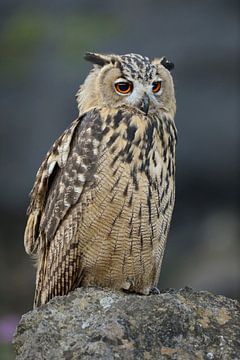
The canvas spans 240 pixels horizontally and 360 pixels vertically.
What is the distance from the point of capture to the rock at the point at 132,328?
4.51 meters

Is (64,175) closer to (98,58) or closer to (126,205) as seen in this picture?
(126,205)

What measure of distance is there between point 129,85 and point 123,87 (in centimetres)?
3

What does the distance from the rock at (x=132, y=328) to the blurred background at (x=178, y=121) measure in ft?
21.4

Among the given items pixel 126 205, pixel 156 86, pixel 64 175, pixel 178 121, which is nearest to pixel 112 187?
pixel 126 205

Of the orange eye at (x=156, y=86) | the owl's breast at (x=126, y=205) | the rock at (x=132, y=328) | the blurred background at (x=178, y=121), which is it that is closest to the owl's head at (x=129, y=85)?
the orange eye at (x=156, y=86)

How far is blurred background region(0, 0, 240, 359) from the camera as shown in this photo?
12.1m

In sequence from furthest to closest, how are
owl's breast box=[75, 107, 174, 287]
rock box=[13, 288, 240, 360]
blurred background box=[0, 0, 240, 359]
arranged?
blurred background box=[0, 0, 240, 359], owl's breast box=[75, 107, 174, 287], rock box=[13, 288, 240, 360]

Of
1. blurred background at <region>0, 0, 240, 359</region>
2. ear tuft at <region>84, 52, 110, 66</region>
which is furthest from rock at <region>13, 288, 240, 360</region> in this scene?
blurred background at <region>0, 0, 240, 359</region>

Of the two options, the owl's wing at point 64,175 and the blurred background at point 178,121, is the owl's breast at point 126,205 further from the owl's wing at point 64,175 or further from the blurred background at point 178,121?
the blurred background at point 178,121

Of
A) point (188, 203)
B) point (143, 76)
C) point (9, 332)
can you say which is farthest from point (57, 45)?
point (143, 76)

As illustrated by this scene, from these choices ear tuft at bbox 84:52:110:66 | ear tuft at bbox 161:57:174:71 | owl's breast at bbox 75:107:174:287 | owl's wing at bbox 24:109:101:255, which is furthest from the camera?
→ ear tuft at bbox 161:57:174:71

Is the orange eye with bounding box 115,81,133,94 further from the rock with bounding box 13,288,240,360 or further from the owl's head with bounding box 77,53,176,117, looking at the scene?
the rock with bounding box 13,288,240,360

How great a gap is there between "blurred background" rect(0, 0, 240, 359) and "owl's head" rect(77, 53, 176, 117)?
5995 millimetres

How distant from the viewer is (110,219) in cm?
519
